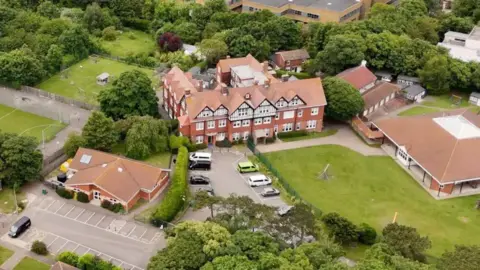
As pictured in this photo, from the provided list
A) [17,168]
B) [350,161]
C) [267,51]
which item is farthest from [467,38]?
[17,168]

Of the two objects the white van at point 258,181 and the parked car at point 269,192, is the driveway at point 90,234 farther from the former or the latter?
the white van at point 258,181

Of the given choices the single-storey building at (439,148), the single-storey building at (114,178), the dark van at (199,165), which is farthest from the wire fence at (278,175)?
the single-storey building at (439,148)

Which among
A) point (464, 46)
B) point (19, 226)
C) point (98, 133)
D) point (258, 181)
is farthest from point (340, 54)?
point (19, 226)

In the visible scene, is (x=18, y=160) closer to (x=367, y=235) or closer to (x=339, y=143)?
(x=367, y=235)

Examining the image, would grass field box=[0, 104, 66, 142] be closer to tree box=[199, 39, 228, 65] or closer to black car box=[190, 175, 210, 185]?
black car box=[190, 175, 210, 185]

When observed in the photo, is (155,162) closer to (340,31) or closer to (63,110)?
(63,110)

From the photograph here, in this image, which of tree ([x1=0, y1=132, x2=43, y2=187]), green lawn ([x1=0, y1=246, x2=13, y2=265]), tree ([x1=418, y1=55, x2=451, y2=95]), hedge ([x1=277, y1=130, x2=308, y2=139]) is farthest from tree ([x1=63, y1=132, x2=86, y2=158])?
tree ([x1=418, y1=55, x2=451, y2=95])
